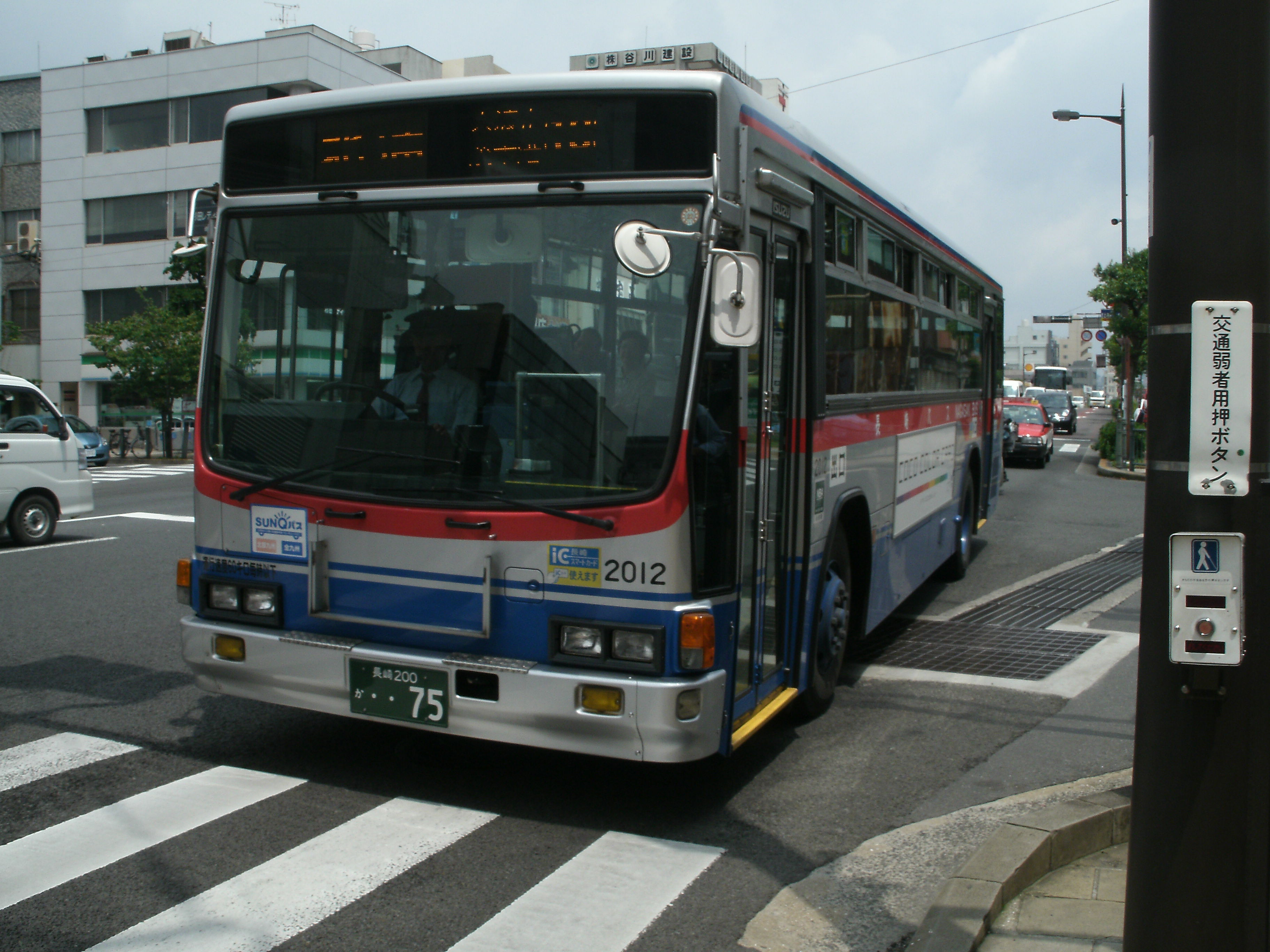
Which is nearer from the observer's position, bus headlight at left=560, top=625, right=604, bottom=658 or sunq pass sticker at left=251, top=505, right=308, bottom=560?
bus headlight at left=560, top=625, right=604, bottom=658

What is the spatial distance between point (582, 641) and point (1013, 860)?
1782mm

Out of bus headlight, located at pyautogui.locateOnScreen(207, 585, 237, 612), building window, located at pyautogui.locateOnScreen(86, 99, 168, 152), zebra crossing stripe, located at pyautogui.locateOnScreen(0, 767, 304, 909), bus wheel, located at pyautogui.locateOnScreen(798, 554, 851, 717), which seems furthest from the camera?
building window, located at pyautogui.locateOnScreen(86, 99, 168, 152)

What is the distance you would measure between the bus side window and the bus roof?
3.40 feet

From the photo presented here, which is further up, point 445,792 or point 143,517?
point 143,517

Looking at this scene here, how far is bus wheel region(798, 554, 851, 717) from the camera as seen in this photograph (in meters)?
6.23

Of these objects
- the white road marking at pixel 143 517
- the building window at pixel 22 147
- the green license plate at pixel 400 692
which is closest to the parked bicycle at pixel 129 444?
the building window at pixel 22 147

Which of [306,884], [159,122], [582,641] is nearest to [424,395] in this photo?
[582,641]

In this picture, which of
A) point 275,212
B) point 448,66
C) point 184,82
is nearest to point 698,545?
point 275,212

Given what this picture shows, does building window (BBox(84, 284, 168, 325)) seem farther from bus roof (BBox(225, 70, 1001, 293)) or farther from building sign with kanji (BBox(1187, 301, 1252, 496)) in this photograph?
Answer: building sign with kanji (BBox(1187, 301, 1252, 496))

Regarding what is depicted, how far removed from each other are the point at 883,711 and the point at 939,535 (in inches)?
142

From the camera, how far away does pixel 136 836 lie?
4.75 meters

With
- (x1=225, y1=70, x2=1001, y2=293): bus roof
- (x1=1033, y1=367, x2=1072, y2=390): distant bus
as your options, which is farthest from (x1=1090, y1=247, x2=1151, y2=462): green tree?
(x1=1033, y1=367, x2=1072, y2=390): distant bus

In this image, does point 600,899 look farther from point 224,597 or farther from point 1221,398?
point 1221,398

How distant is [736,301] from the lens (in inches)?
174
